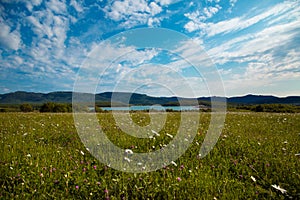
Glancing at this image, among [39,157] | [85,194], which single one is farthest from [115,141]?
[85,194]

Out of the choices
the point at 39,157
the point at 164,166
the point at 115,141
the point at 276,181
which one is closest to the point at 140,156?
the point at 164,166

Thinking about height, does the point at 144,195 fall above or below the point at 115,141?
below

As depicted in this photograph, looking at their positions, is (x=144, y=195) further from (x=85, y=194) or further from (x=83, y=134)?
(x=83, y=134)

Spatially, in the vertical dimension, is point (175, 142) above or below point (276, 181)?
above

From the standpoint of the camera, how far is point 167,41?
7062 mm

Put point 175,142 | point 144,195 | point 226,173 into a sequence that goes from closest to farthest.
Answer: point 144,195, point 226,173, point 175,142

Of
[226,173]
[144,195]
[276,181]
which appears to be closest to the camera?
[144,195]

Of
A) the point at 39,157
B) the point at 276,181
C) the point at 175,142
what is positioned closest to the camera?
the point at 276,181

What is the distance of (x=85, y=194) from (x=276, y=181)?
12.2 feet

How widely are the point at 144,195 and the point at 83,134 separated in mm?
4568

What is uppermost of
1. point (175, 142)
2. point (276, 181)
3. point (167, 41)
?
point (167, 41)

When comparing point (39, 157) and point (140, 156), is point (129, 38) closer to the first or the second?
point (140, 156)

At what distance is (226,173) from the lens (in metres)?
4.70

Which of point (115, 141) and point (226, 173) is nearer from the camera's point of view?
point (226, 173)
